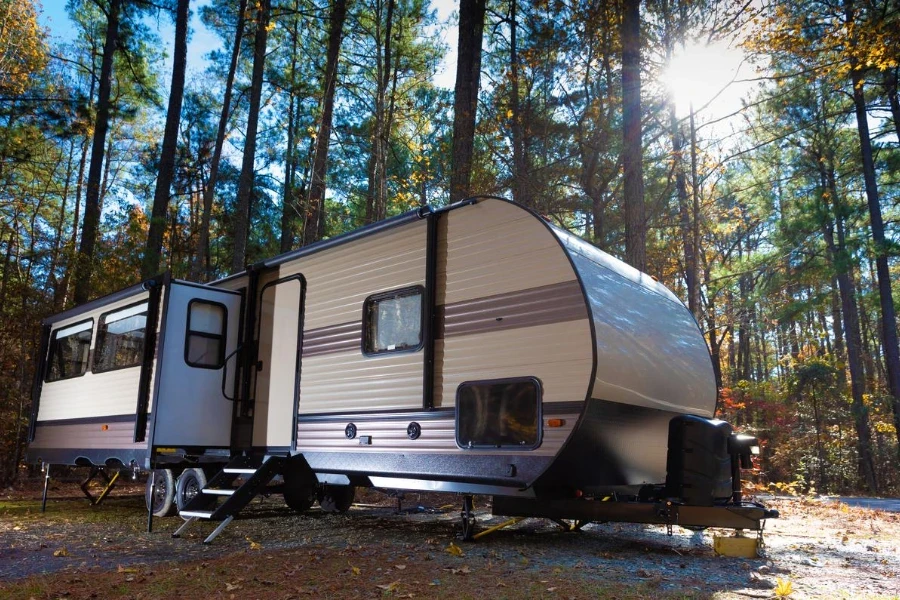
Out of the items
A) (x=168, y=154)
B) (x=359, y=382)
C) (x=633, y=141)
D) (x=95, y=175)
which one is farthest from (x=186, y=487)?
(x=95, y=175)

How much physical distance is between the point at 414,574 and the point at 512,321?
1970mm

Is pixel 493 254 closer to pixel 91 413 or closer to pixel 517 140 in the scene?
pixel 91 413

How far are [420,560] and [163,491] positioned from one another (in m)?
4.38

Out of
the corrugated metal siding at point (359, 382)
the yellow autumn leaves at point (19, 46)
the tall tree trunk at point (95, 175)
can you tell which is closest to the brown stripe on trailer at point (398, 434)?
the corrugated metal siding at point (359, 382)

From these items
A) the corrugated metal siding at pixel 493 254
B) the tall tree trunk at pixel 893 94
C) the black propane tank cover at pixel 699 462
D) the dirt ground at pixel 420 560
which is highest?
the tall tree trunk at pixel 893 94

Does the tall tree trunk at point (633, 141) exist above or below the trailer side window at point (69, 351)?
above

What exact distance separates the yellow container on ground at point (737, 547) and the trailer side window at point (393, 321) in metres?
2.93

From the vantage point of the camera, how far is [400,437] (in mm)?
6012

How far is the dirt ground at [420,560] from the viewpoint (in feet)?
14.4

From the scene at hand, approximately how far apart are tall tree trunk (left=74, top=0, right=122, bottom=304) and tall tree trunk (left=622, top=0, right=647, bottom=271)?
35.3 feet

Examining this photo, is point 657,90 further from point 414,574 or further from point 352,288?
point 414,574

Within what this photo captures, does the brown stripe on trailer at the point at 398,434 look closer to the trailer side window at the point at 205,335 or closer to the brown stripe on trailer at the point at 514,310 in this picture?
the brown stripe on trailer at the point at 514,310

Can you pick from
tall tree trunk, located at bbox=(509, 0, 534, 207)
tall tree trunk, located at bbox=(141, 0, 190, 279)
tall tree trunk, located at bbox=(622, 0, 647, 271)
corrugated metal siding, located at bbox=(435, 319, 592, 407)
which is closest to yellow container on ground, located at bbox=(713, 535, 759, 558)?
corrugated metal siding, located at bbox=(435, 319, 592, 407)

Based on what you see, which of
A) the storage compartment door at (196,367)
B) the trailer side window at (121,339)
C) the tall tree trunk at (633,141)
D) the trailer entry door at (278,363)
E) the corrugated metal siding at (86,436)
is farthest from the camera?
the tall tree trunk at (633,141)
